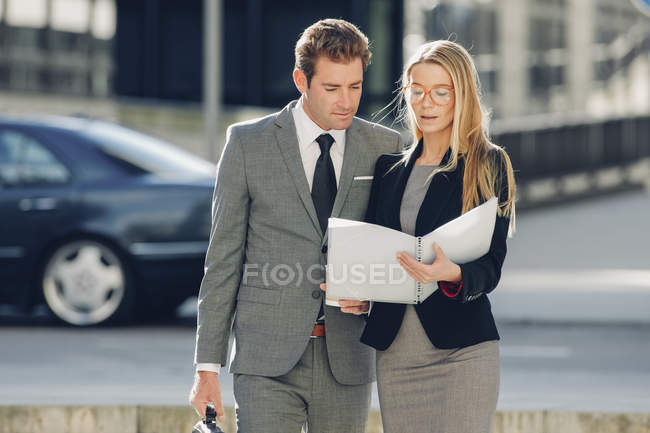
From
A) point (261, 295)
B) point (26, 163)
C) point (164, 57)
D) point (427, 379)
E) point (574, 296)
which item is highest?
point (164, 57)

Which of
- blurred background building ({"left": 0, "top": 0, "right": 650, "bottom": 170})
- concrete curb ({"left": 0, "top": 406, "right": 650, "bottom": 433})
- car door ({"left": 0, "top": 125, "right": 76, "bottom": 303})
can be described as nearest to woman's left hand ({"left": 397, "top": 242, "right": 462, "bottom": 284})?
concrete curb ({"left": 0, "top": 406, "right": 650, "bottom": 433})

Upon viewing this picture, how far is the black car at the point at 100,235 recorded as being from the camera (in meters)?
8.66

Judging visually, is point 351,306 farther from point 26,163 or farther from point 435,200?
point 26,163

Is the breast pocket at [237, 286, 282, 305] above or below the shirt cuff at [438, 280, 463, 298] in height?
below

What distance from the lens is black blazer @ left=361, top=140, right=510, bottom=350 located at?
331cm

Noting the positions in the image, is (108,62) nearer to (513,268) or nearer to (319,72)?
(513,268)

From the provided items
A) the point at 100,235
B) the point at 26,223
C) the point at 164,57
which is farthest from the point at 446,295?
the point at 164,57

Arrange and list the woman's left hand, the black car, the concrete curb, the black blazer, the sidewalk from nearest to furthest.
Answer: the woman's left hand → the black blazer → the concrete curb → the black car → the sidewalk

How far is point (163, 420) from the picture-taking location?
522cm

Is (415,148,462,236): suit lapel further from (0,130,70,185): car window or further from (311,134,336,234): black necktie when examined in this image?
(0,130,70,185): car window

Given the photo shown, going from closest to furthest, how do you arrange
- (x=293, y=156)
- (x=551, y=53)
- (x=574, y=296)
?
(x=293, y=156) → (x=574, y=296) → (x=551, y=53)

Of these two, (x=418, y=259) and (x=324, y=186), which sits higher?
(x=324, y=186)

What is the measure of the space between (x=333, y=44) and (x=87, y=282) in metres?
5.69

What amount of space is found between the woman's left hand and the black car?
17.8 ft
